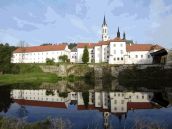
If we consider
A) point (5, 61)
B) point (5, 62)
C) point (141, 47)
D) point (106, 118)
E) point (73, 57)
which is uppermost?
point (141, 47)

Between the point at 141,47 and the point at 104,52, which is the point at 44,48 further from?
the point at 141,47

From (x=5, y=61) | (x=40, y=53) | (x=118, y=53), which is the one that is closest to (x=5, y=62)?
(x=5, y=61)

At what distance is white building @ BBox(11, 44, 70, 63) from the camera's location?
123812 mm

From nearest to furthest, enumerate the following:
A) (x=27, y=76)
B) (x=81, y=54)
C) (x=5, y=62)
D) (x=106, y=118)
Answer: (x=106, y=118), (x=27, y=76), (x=5, y=62), (x=81, y=54)

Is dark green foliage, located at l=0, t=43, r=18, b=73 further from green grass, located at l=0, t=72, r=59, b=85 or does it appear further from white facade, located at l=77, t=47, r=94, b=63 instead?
white facade, located at l=77, t=47, r=94, b=63

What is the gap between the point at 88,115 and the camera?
31.2 m

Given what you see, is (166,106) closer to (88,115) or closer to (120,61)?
(88,115)

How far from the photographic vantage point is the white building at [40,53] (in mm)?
123812

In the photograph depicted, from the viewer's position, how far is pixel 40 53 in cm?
12781

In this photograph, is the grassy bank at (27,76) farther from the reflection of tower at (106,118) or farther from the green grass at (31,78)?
the reflection of tower at (106,118)

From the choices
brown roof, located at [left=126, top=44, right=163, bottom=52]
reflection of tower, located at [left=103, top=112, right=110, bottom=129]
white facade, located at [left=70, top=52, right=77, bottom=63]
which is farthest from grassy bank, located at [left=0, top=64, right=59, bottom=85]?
reflection of tower, located at [left=103, top=112, right=110, bottom=129]

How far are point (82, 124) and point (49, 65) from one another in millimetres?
78236

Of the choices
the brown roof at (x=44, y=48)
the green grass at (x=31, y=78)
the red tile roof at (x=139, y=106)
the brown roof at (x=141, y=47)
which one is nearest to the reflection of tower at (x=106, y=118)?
the red tile roof at (x=139, y=106)

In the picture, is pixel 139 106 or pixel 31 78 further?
pixel 31 78
